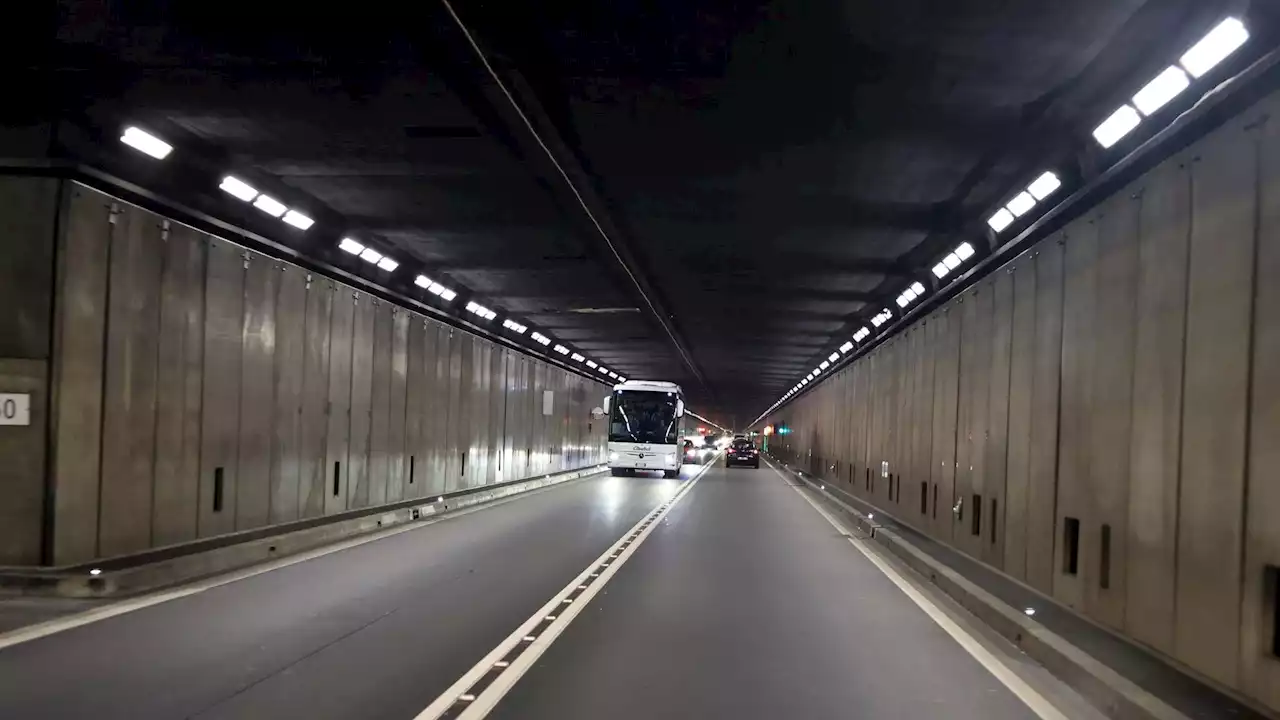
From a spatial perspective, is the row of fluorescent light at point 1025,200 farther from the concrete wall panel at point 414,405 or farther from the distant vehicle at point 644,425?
A: the distant vehicle at point 644,425

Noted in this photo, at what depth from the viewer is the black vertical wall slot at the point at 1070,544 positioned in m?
9.92

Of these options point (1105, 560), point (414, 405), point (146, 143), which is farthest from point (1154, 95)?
point (414, 405)

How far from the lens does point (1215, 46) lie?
24.9ft

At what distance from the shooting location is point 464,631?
31.1ft

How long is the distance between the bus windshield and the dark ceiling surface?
25488 millimetres

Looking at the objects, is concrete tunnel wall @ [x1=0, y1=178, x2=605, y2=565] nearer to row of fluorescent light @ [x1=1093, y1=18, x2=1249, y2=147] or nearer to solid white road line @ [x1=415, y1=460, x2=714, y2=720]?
solid white road line @ [x1=415, y1=460, x2=714, y2=720]

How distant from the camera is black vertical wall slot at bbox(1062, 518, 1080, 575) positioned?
992 centimetres

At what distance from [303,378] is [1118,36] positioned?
45.9ft

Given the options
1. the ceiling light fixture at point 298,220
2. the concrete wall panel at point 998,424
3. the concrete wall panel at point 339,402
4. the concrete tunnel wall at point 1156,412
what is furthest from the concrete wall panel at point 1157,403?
the concrete wall panel at point 339,402

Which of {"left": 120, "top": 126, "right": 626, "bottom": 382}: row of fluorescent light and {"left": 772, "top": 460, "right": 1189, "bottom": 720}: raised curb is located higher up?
{"left": 120, "top": 126, "right": 626, "bottom": 382}: row of fluorescent light

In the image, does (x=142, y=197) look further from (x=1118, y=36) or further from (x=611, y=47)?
(x=1118, y=36)

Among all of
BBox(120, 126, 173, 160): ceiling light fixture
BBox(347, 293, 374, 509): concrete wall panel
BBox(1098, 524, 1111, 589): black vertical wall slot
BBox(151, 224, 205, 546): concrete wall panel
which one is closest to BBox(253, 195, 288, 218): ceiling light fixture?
BBox(151, 224, 205, 546): concrete wall panel

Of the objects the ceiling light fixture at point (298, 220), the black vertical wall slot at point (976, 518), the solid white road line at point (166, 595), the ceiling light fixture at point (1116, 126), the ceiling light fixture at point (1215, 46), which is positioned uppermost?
the ceiling light fixture at point (1215, 46)

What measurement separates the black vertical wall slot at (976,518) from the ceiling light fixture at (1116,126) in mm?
6214
